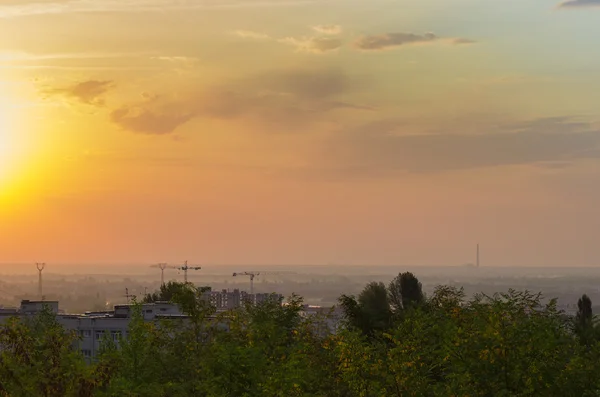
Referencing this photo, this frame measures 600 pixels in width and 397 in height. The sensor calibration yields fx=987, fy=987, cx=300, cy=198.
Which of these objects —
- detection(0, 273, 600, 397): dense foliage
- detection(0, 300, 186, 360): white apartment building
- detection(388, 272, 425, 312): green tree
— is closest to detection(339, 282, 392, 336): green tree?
detection(388, 272, 425, 312): green tree

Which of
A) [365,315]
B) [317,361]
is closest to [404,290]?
[365,315]

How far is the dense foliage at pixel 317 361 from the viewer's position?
34656mm

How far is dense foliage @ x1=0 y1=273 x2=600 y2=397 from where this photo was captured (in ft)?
114

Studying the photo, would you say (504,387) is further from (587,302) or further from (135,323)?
(587,302)

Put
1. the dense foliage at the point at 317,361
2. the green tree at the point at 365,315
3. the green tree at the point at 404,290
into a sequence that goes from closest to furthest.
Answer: the dense foliage at the point at 317,361 → the green tree at the point at 365,315 → the green tree at the point at 404,290

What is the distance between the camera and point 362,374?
36.8 metres

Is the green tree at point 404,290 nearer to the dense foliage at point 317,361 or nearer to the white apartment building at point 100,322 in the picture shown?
the dense foliage at point 317,361

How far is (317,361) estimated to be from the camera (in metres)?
42.5

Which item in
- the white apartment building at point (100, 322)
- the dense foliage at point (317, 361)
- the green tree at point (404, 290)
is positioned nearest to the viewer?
the dense foliage at point (317, 361)

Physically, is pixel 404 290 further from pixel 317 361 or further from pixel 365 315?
pixel 317 361

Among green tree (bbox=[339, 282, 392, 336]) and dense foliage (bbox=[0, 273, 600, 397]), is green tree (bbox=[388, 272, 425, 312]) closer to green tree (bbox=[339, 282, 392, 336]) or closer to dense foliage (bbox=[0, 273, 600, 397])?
green tree (bbox=[339, 282, 392, 336])

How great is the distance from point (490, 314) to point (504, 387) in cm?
331

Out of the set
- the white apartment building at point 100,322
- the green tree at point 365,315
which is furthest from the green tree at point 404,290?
the white apartment building at point 100,322

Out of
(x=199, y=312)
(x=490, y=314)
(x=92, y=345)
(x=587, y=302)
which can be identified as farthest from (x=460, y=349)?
(x=92, y=345)
